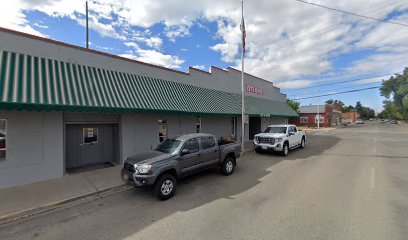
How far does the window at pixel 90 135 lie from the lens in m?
9.98

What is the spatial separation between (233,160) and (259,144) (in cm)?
477

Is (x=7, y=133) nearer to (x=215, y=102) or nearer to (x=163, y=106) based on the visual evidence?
(x=163, y=106)

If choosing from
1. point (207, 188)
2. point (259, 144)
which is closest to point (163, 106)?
point (207, 188)

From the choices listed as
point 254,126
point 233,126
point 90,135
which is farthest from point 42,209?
point 254,126

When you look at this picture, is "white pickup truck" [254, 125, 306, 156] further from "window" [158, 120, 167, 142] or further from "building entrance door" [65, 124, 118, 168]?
"building entrance door" [65, 124, 118, 168]

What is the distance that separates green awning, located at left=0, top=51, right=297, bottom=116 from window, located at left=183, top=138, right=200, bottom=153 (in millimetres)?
3337

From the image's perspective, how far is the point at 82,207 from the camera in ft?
18.8

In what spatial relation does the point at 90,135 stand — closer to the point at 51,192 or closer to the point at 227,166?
the point at 51,192

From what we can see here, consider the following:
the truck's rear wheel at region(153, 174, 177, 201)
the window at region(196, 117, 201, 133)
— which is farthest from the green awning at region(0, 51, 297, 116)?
the truck's rear wheel at region(153, 174, 177, 201)

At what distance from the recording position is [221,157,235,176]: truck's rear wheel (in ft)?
27.3

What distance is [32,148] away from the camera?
25.2 feet

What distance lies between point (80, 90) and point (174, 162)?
503 cm

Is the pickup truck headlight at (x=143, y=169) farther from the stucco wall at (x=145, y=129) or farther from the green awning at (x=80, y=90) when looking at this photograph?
the stucco wall at (x=145, y=129)

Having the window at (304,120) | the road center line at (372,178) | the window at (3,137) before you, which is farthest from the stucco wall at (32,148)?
the window at (304,120)
